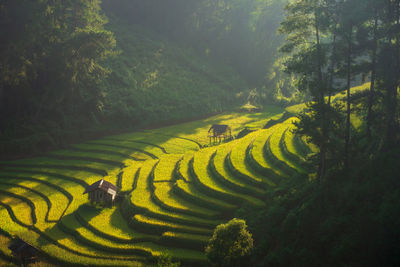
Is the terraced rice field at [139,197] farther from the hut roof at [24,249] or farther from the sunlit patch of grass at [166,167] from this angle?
the hut roof at [24,249]

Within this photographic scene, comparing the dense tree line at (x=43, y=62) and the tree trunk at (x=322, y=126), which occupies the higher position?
the dense tree line at (x=43, y=62)

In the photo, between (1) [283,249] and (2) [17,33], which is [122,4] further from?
(1) [283,249]

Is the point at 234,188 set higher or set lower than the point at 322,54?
lower

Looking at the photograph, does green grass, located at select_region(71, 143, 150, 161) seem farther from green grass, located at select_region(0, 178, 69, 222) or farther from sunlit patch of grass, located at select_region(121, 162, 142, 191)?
green grass, located at select_region(0, 178, 69, 222)

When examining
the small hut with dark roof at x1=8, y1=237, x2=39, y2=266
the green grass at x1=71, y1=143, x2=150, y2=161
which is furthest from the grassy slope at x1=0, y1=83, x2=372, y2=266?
the small hut with dark roof at x1=8, y1=237, x2=39, y2=266

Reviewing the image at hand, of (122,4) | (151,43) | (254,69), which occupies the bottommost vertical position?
(254,69)

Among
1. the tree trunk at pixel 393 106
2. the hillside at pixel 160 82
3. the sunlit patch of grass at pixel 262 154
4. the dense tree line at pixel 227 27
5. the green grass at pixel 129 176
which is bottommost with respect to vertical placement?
the green grass at pixel 129 176

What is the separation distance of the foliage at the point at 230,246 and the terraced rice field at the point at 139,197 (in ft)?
6.72

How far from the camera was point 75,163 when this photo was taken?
38.3 meters

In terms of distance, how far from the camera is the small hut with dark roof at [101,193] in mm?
26984

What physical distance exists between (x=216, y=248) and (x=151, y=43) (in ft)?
226

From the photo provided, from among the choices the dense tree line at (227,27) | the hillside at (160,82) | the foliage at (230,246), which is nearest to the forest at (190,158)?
the foliage at (230,246)

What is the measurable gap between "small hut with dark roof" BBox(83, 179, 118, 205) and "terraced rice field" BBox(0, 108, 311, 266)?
25.8 inches

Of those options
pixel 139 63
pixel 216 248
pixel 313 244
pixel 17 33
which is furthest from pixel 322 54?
pixel 139 63
